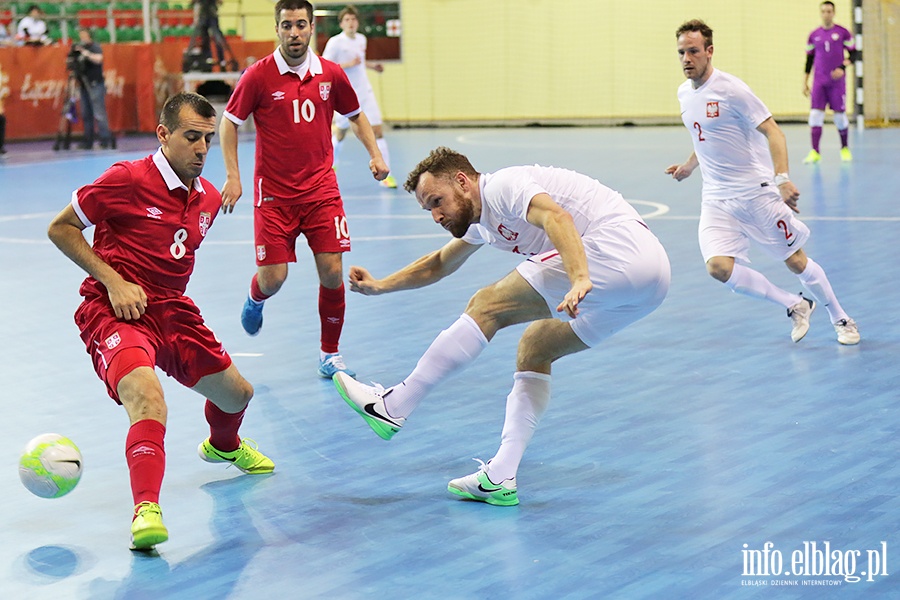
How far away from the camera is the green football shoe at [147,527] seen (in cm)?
482

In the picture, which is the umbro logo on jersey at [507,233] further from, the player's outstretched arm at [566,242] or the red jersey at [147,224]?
the red jersey at [147,224]

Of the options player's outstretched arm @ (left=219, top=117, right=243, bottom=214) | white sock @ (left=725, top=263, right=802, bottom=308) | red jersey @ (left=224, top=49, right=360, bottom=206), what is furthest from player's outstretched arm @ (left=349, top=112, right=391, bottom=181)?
white sock @ (left=725, top=263, right=802, bottom=308)

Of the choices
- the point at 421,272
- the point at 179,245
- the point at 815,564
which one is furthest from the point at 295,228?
the point at 815,564

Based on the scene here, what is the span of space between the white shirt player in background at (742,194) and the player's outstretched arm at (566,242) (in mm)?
3493

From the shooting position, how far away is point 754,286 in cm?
838

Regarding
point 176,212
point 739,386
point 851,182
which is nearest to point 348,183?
point 851,182

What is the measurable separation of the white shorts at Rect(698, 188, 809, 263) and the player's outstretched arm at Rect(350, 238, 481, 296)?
294cm

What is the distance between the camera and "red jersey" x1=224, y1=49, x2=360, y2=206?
794cm

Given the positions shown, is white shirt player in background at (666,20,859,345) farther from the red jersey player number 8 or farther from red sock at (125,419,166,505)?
red sock at (125,419,166,505)

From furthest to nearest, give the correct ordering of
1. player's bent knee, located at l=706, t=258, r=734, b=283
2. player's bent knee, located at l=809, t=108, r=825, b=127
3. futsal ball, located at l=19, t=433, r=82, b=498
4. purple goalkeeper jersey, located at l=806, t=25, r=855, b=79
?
purple goalkeeper jersey, located at l=806, t=25, r=855, b=79 < player's bent knee, located at l=809, t=108, r=825, b=127 < player's bent knee, located at l=706, t=258, r=734, b=283 < futsal ball, located at l=19, t=433, r=82, b=498

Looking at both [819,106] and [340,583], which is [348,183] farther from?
[340,583]

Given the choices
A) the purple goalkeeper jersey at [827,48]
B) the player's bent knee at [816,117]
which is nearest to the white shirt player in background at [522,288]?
the player's bent knee at [816,117]

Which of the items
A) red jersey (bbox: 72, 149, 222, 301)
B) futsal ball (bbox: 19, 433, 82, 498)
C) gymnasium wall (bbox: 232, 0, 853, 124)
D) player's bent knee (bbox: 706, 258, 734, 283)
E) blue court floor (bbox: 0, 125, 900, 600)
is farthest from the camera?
gymnasium wall (bbox: 232, 0, 853, 124)

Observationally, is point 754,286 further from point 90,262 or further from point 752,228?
point 90,262
